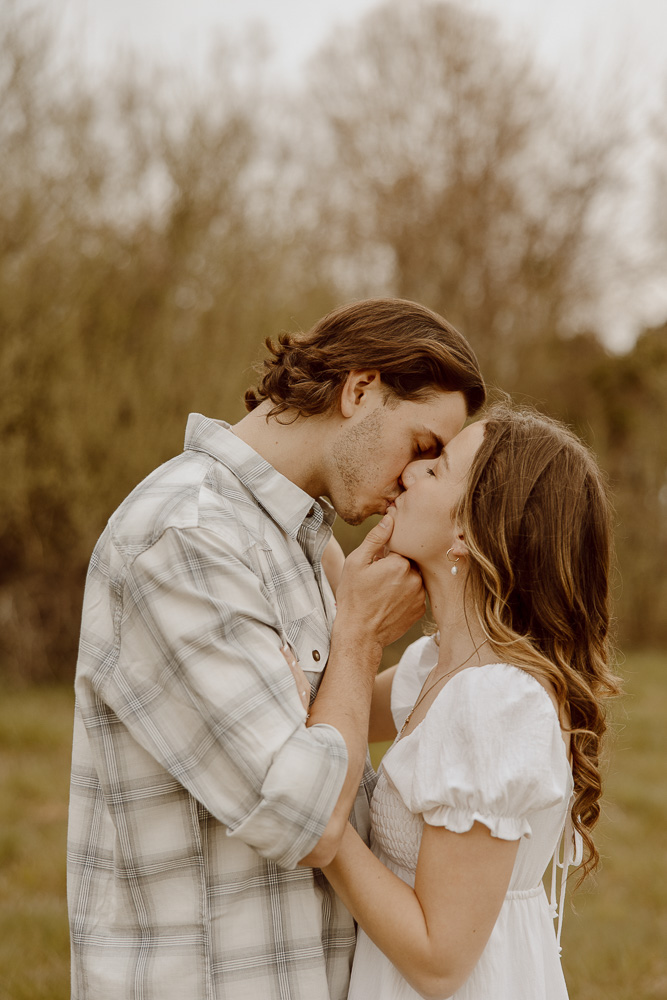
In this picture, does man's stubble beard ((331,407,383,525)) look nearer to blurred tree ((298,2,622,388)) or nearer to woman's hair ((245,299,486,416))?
woman's hair ((245,299,486,416))

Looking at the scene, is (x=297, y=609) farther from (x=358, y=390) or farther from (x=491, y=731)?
(x=358, y=390)

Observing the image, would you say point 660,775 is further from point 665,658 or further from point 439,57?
point 439,57

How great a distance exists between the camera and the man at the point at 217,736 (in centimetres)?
171

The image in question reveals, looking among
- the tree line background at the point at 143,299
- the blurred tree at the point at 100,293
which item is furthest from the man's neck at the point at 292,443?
the blurred tree at the point at 100,293

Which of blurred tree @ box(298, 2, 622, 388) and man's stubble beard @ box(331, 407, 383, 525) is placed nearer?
man's stubble beard @ box(331, 407, 383, 525)

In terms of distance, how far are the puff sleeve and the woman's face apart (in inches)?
14.4

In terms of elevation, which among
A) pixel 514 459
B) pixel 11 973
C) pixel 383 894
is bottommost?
pixel 11 973

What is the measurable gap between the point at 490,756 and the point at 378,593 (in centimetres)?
48

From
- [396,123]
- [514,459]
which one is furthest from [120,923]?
[396,123]

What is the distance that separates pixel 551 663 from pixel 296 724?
584 mm

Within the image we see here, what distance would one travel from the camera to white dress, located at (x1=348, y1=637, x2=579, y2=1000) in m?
1.78

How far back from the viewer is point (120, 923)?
6.25ft

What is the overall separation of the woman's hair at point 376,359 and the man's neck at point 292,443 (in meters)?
0.03

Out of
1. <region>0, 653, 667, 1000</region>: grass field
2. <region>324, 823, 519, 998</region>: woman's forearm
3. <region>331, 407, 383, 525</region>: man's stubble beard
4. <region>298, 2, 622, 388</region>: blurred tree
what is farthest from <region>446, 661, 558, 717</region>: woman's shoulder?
<region>298, 2, 622, 388</region>: blurred tree
